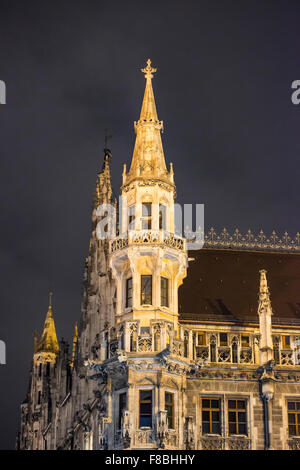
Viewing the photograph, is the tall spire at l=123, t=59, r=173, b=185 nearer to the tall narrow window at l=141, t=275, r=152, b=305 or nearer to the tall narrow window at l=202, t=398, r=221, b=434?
the tall narrow window at l=141, t=275, r=152, b=305

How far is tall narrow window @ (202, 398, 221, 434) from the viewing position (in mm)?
48531

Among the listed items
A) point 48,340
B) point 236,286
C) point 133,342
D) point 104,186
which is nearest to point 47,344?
point 48,340

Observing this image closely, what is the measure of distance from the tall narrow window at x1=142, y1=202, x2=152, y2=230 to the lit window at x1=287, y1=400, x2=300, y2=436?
11004mm

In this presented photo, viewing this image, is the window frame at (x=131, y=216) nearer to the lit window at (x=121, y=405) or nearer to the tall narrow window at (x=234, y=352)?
the tall narrow window at (x=234, y=352)

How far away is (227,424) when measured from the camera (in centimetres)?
4862

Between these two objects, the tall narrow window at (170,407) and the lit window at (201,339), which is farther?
the lit window at (201,339)

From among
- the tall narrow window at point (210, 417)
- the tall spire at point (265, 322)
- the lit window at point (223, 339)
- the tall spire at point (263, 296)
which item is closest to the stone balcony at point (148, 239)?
the tall spire at point (263, 296)

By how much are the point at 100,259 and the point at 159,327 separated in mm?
17428

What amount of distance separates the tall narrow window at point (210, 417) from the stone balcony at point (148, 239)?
7601mm

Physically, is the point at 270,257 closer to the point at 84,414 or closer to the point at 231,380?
the point at 231,380

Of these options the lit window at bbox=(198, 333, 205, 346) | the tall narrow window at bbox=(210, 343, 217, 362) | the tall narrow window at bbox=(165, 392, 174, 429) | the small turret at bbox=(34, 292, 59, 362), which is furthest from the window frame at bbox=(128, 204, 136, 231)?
the small turret at bbox=(34, 292, 59, 362)

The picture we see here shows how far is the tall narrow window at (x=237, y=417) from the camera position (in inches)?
1918
